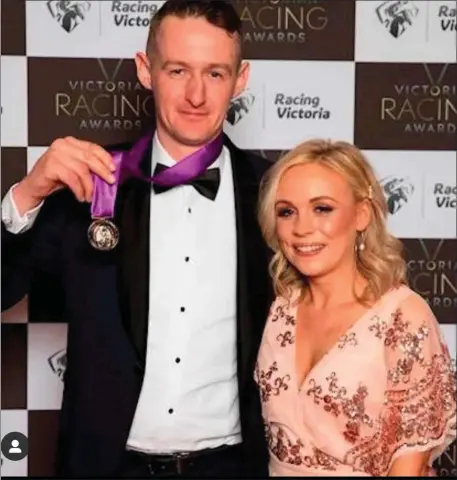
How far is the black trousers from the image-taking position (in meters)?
1.50

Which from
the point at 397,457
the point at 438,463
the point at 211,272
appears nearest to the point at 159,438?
the point at 211,272

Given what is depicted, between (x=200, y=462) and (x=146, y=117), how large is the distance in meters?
0.88

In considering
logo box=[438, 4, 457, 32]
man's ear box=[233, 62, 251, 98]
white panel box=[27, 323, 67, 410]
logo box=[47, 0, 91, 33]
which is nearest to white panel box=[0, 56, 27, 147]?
logo box=[47, 0, 91, 33]

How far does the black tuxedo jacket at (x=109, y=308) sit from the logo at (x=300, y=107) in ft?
1.72

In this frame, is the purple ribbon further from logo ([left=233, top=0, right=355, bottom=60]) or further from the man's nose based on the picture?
logo ([left=233, top=0, right=355, bottom=60])

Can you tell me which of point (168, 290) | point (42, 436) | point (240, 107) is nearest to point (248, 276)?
point (168, 290)

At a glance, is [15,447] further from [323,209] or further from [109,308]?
[323,209]

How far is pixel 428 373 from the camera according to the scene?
4.22 ft

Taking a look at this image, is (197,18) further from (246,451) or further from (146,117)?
(246,451)

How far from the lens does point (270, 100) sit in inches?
80.3

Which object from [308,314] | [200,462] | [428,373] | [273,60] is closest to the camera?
[428,373]

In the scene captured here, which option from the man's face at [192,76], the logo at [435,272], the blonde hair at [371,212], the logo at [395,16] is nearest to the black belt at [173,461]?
the blonde hair at [371,212]

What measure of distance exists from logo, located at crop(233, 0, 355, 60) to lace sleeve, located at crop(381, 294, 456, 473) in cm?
91

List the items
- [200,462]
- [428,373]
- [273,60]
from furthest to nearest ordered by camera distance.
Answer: [273,60] → [200,462] → [428,373]
